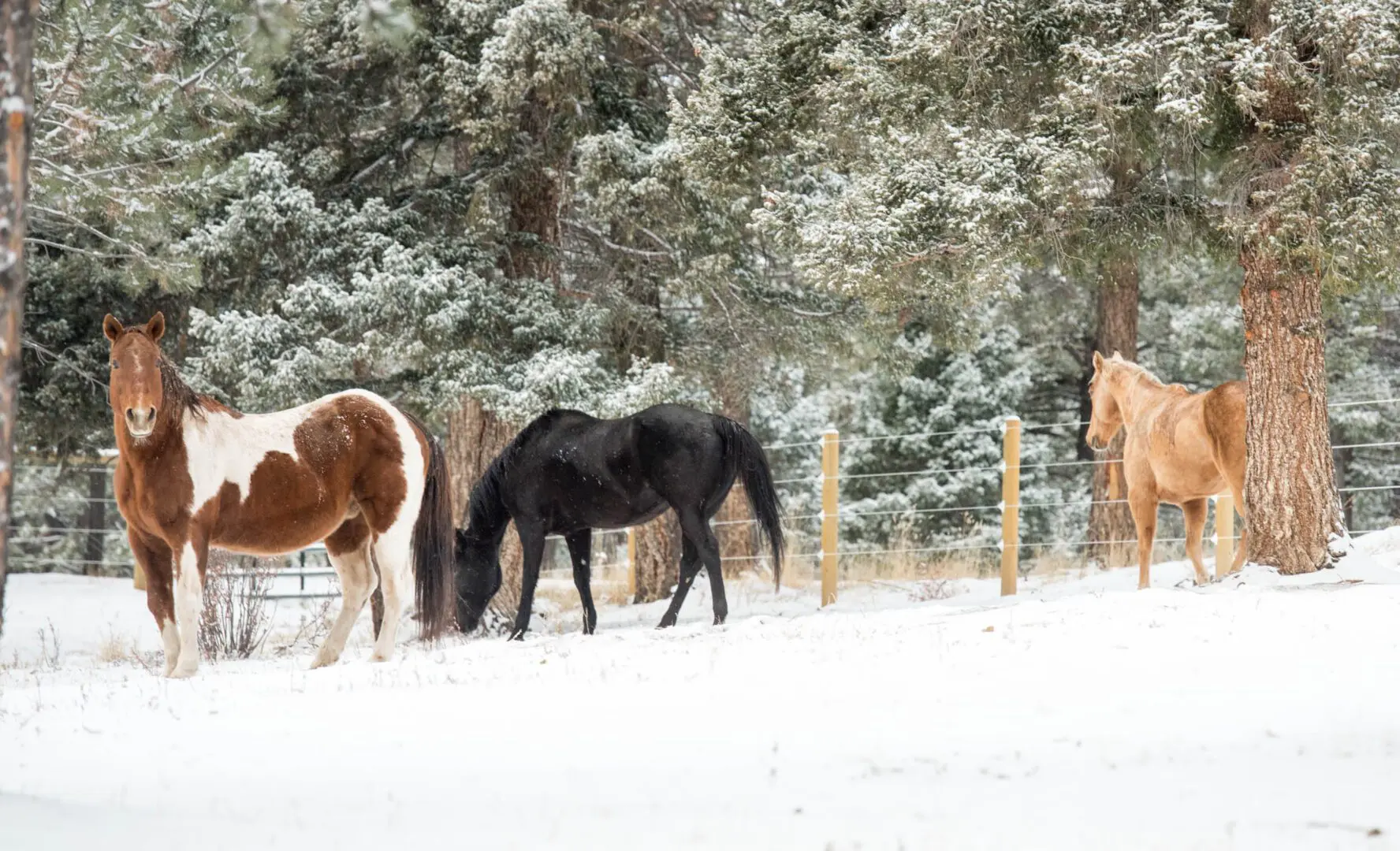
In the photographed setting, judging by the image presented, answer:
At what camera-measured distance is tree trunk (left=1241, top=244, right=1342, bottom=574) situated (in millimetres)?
7855

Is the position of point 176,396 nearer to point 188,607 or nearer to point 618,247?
point 188,607

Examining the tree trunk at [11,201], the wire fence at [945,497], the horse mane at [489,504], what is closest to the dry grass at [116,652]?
the horse mane at [489,504]

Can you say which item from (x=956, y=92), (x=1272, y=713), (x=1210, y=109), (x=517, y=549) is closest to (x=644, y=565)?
(x=517, y=549)

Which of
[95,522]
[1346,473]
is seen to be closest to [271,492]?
[95,522]

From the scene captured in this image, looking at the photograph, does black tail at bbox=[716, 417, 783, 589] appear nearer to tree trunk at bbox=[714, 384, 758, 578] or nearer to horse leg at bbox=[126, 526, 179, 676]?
horse leg at bbox=[126, 526, 179, 676]

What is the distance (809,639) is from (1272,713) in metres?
2.61

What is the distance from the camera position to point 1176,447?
9078mm

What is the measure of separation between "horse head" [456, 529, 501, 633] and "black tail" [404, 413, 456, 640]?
4.84 ft

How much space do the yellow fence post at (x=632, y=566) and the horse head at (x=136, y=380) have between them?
24.4ft

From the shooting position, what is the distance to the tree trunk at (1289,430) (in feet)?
25.8

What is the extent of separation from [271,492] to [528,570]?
2.32 meters

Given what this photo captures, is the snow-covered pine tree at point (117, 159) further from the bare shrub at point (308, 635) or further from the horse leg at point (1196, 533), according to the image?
the horse leg at point (1196, 533)

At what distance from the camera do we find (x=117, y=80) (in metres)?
10.2

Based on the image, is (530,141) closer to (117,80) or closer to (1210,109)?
(117,80)
